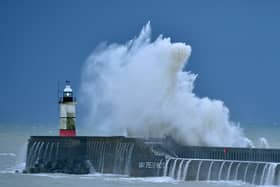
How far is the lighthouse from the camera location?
43.7 meters

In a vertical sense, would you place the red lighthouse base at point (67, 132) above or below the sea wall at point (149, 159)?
above

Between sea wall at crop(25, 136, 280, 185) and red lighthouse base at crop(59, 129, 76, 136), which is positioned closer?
sea wall at crop(25, 136, 280, 185)

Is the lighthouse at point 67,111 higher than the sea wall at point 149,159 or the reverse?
higher

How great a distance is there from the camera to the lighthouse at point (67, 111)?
43.7 m

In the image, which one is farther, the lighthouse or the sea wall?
the lighthouse

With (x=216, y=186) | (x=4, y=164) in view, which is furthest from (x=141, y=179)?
(x=4, y=164)

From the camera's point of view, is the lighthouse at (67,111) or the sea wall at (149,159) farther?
the lighthouse at (67,111)

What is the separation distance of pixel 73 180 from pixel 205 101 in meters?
7.58

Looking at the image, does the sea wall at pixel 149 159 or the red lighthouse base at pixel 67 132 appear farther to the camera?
the red lighthouse base at pixel 67 132

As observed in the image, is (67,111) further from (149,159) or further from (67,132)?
(149,159)

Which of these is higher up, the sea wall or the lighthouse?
the lighthouse

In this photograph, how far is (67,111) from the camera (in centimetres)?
4369

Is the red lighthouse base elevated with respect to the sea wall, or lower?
elevated

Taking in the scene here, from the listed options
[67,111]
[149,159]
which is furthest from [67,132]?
[149,159]
